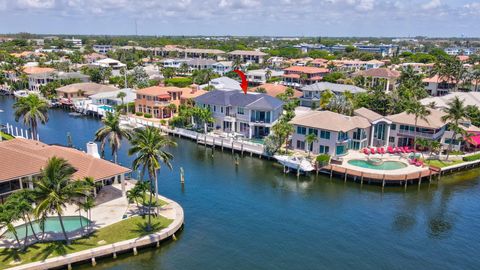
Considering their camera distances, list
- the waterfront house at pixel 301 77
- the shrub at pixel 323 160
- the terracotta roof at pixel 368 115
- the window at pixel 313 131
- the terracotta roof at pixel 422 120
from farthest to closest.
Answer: the waterfront house at pixel 301 77 → the terracotta roof at pixel 368 115 → the terracotta roof at pixel 422 120 → the window at pixel 313 131 → the shrub at pixel 323 160

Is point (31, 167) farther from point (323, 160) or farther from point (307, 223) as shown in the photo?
point (323, 160)

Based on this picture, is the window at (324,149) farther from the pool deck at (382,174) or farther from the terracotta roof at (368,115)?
the terracotta roof at (368,115)

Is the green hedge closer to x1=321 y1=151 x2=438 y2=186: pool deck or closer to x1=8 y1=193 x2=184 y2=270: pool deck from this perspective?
x1=321 y1=151 x2=438 y2=186: pool deck

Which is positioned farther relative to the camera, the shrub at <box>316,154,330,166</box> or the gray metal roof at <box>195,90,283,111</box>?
the gray metal roof at <box>195,90,283,111</box>

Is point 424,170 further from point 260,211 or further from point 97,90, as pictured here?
point 97,90

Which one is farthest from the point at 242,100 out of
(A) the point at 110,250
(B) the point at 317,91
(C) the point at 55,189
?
(C) the point at 55,189

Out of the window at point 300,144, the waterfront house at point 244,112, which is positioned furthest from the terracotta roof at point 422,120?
the waterfront house at point 244,112

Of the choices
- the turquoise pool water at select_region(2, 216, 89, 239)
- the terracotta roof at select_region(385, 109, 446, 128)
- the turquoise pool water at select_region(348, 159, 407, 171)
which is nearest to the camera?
the turquoise pool water at select_region(2, 216, 89, 239)

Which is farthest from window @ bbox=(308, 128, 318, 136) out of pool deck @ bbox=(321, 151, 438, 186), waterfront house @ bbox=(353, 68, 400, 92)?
waterfront house @ bbox=(353, 68, 400, 92)
